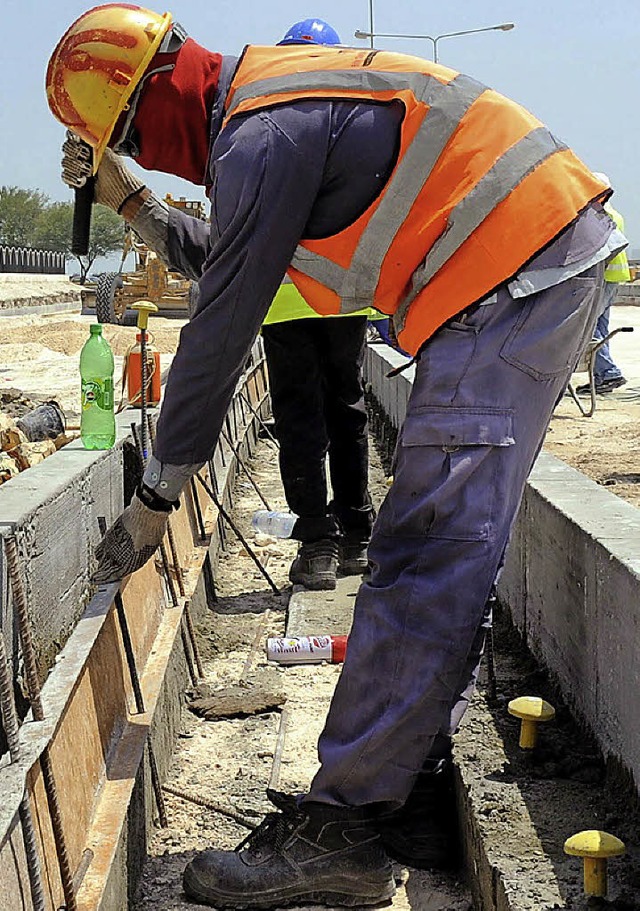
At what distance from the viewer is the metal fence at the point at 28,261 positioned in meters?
63.7

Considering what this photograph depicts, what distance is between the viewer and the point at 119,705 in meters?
3.77

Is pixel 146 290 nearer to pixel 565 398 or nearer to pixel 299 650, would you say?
pixel 565 398

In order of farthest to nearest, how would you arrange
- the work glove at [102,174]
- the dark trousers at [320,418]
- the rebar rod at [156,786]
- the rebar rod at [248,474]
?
the rebar rod at [248,474] → the dark trousers at [320,418] → the rebar rod at [156,786] → the work glove at [102,174]

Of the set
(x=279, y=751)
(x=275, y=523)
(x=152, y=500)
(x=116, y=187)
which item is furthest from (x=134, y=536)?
(x=275, y=523)

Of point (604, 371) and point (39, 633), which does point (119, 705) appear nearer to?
point (39, 633)

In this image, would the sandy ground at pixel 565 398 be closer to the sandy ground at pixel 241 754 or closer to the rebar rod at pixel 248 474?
the rebar rod at pixel 248 474

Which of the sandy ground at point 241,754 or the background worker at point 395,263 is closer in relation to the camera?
the background worker at point 395,263

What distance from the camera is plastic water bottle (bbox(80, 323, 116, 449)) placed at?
454 cm

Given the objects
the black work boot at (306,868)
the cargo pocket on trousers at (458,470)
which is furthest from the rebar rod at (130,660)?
the cargo pocket on trousers at (458,470)

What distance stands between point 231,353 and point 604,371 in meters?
11.3

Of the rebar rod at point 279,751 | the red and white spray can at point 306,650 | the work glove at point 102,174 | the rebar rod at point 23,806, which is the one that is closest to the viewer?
the rebar rod at point 23,806

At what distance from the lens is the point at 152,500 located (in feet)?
10.4

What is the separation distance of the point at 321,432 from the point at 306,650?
119 centimetres

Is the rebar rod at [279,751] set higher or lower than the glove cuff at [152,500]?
lower
